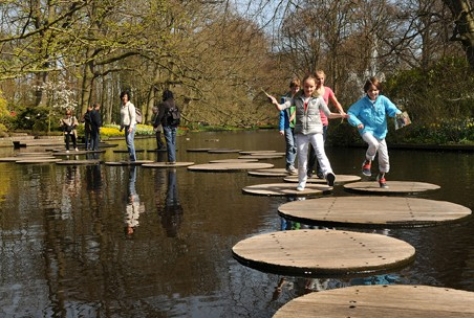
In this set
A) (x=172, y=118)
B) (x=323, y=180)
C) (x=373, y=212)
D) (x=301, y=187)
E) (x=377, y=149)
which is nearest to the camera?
(x=373, y=212)

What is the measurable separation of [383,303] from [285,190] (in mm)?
5460

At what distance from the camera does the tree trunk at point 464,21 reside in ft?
56.6

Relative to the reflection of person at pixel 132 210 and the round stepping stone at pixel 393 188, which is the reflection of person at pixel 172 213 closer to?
the reflection of person at pixel 132 210

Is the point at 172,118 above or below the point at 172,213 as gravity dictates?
above

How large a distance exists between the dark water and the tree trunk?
894cm

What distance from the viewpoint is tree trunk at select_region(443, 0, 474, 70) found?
17.2 meters

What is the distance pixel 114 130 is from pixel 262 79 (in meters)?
12.3

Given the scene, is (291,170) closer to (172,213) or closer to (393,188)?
(393,188)

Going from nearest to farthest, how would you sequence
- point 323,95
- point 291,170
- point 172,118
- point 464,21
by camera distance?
point 323,95
point 291,170
point 172,118
point 464,21

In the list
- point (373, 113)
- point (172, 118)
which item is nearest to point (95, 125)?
point (172, 118)

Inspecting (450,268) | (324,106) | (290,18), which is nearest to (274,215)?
(324,106)

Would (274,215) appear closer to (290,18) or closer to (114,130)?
(290,18)

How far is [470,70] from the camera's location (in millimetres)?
19766

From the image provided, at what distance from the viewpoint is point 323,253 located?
462cm
